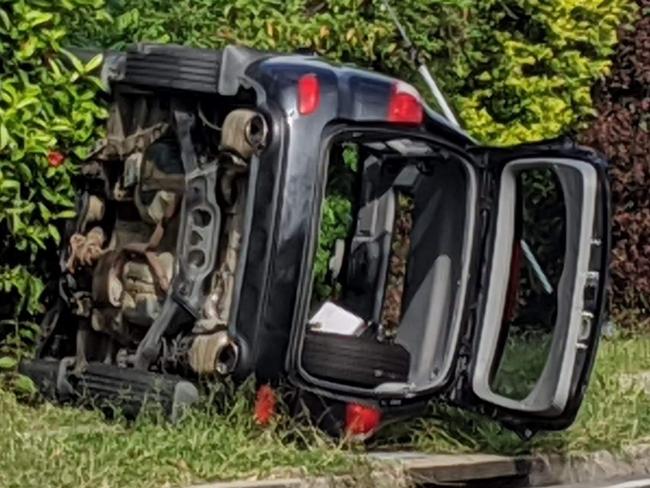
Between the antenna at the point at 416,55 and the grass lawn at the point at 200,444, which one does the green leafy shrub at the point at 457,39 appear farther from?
the grass lawn at the point at 200,444

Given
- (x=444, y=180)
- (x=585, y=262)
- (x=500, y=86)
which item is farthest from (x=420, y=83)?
(x=585, y=262)

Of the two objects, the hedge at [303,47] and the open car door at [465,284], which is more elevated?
the hedge at [303,47]

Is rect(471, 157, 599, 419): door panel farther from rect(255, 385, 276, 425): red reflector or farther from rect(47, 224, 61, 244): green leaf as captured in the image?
rect(47, 224, 61, 244): green leaf

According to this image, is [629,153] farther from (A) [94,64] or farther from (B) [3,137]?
(B) [3,137]

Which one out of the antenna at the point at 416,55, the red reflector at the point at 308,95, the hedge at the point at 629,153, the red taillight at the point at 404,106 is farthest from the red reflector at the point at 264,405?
the hedge at the point at 629,153

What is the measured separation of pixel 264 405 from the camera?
961 centimetres

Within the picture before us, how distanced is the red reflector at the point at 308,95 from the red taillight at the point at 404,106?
417mm

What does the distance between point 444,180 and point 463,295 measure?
63 cm

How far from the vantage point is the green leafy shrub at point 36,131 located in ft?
34.6

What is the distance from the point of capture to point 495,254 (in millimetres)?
10266

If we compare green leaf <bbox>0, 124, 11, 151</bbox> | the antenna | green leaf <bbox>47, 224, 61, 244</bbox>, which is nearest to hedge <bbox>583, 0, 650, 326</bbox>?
the antenna

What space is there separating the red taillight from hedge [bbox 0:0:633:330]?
69.5 inches

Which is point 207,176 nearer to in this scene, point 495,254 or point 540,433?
point 495,254

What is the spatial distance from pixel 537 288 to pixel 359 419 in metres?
1.43
